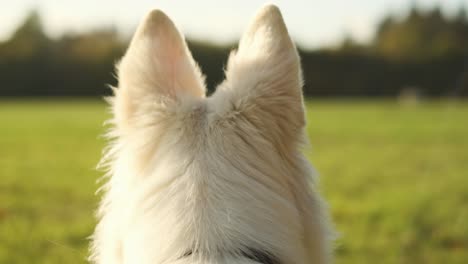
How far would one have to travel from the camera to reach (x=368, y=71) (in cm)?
4422

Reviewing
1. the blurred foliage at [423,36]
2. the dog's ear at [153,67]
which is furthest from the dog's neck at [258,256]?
the blurred foliage at [423,36]

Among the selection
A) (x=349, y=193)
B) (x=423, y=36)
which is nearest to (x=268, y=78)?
(x=349, y=193)

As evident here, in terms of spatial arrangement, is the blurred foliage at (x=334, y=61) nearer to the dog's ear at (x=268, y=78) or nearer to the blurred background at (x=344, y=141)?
the blurred background at (x=344, y=141)

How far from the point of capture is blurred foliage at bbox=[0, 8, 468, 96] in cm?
4003

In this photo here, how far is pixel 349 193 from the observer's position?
8992 millimetres

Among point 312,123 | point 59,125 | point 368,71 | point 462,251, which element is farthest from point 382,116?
point 462,251

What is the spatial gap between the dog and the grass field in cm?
44

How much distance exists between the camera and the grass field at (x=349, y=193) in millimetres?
5605

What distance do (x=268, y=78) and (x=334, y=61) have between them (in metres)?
40.7

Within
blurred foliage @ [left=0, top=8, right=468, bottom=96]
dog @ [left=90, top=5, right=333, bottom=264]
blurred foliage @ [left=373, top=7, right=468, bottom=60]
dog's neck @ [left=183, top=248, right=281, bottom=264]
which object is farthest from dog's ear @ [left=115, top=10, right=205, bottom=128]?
blurred foliage @ [left=373, top=7, right=468, bottom=60]

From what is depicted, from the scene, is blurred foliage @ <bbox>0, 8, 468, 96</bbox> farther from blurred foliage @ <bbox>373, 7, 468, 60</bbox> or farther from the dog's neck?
the dog's neck

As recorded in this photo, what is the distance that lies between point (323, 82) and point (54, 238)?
3786 cm

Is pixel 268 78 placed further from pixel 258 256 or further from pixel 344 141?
pixel 344 141

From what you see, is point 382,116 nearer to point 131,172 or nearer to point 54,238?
point 54,238
